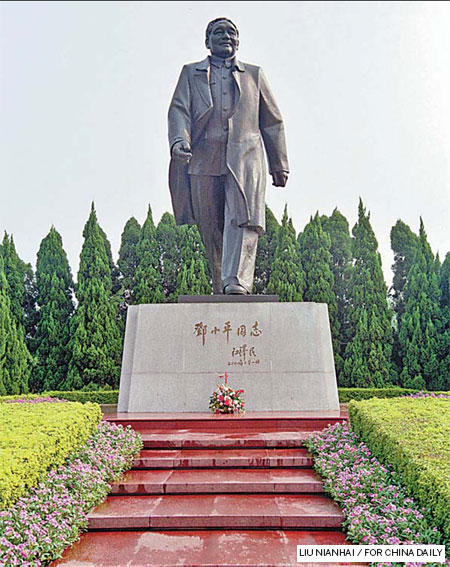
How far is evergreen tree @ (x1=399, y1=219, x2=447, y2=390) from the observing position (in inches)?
477

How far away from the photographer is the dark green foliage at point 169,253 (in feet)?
46.9

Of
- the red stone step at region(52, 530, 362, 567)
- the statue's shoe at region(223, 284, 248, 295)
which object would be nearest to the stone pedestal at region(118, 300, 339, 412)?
the statue's shoe at region(223, 284, 248, 295)

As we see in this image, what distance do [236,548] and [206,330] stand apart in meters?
3.35

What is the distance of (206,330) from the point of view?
616 centimetres

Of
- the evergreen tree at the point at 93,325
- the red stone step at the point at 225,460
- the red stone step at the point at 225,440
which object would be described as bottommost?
the red stone step at the point at 225,460

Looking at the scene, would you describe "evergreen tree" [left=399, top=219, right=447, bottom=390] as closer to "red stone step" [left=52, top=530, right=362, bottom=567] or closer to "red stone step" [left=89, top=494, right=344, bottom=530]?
"red stone step" [left=89, top=494, right=344, bottom=530]

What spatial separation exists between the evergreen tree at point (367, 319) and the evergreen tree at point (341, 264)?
0.30 meters

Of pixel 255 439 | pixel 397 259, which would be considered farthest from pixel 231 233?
pixel 397 259

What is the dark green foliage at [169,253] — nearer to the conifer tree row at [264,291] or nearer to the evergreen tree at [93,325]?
the conifer tree row at [264,291]

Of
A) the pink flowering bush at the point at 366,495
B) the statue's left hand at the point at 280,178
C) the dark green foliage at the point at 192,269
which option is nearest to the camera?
the pink flowering bush at the point at 366,495

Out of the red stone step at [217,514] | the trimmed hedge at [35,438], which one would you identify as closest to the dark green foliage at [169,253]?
the trimmed hedge at [35,438]

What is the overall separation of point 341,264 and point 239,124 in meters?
8.16

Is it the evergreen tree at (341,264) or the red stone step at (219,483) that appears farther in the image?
the evergreen tree at (341,264)

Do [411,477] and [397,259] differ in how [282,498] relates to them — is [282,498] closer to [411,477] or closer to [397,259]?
[411,477]
